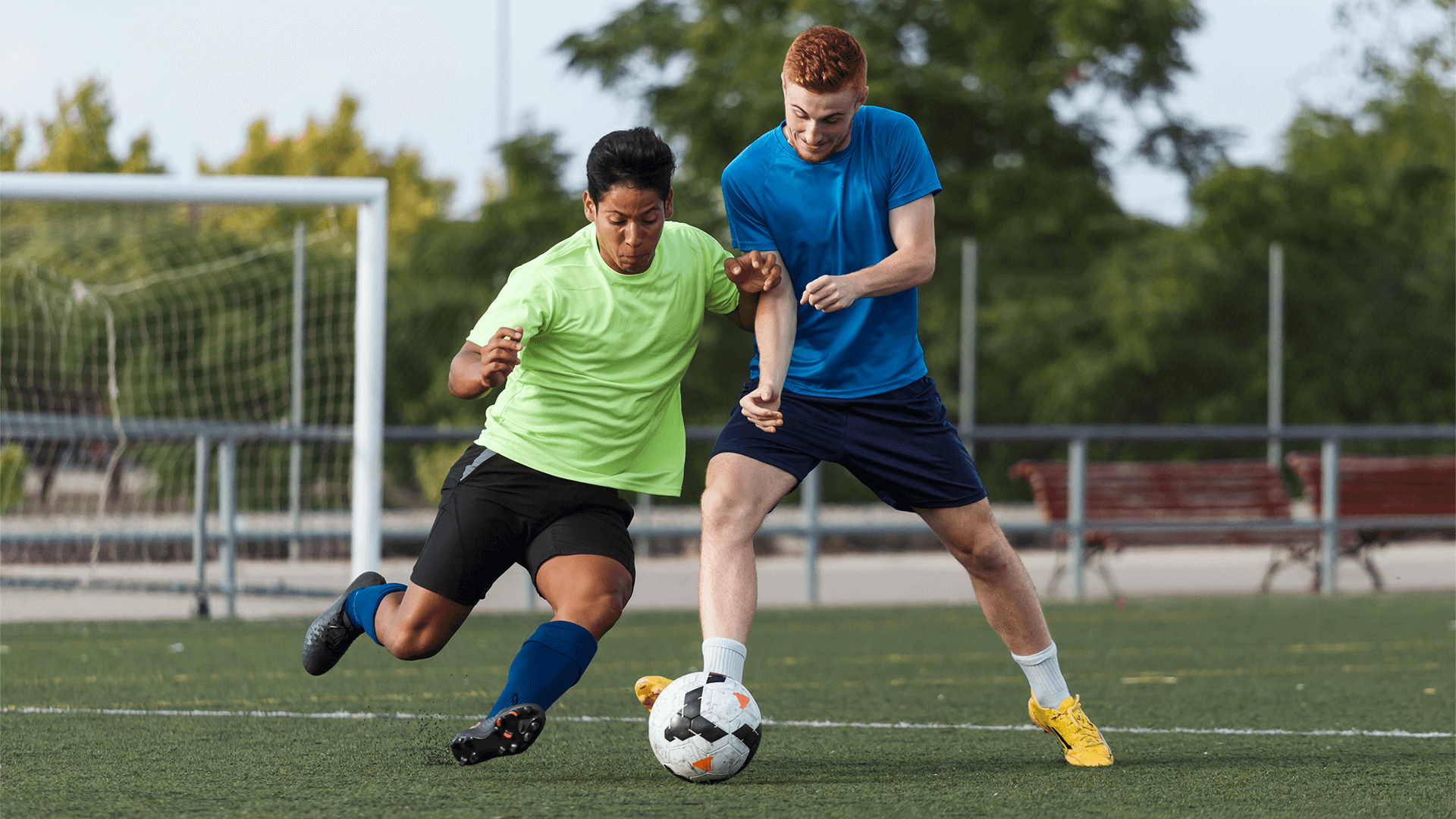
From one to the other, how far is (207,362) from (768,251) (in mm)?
7686

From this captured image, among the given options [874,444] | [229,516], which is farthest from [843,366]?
[229,516]

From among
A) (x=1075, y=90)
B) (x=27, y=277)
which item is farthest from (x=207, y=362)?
(x=1075, y=90)

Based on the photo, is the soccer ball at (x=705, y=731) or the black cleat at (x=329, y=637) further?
the black cleat at (x=329, y=637)

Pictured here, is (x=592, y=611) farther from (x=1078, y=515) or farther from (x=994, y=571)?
(x=1078, y=515)

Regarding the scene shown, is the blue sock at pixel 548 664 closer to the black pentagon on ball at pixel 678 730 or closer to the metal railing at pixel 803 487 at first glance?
the black pentagon on ball at pixel 678 730

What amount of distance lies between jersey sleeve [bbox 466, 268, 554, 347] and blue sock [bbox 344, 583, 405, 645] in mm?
882

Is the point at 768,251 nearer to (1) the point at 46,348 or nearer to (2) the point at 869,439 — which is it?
(2) the point at 869,439

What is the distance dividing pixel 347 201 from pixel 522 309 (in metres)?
4.67

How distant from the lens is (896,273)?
3910 millimetres

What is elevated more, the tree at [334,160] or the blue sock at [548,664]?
the tree at [334,160]

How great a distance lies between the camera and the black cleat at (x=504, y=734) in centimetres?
363

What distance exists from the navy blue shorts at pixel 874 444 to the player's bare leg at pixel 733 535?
41 millimetres


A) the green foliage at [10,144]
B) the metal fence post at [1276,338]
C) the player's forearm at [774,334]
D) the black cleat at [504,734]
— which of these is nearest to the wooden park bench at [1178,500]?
the metal fence post at [1276,338]

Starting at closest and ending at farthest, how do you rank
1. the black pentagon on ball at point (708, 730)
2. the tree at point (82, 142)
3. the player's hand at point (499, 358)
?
the player's hand at point (499, 358) → the black pentagon on ball at point (708, 730) → the tree at point (82, 142)
